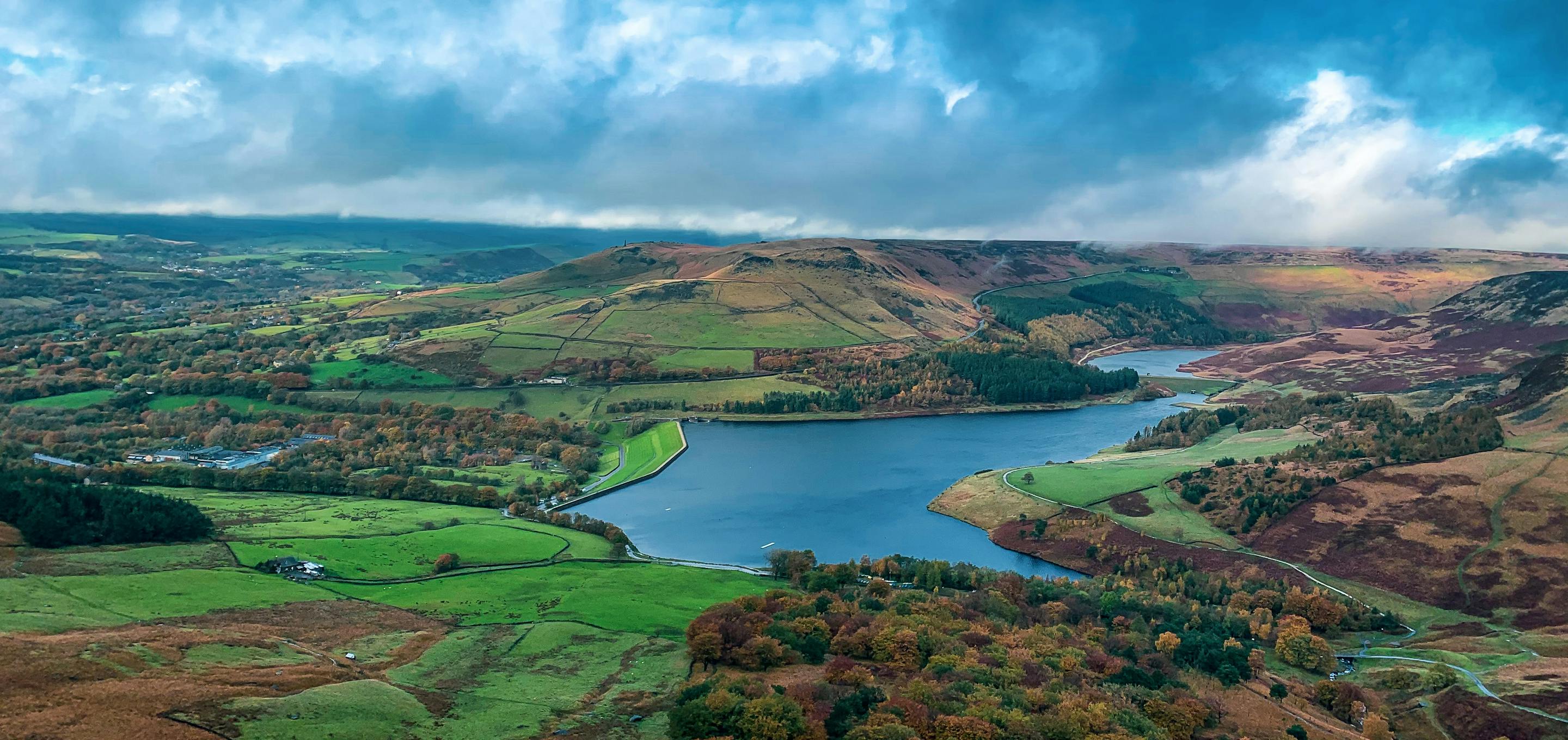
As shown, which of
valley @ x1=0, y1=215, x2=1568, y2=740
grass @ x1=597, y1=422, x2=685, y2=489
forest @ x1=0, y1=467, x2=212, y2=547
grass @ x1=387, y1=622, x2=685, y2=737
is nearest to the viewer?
grass @ x1=387, y1=622, x2=685, y2=737

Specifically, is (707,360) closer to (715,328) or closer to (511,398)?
(715,328)

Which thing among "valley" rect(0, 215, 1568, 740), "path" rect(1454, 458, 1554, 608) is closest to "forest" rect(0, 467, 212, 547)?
"valley" rect(0, 215, 1568, 740)

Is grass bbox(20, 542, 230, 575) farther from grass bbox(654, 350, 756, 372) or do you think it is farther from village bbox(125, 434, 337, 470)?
grass bbox(654, 350, 756, 372)

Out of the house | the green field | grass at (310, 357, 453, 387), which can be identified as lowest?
the house

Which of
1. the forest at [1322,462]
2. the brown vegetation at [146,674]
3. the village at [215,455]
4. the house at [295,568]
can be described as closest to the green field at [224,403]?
the village at [215,455]

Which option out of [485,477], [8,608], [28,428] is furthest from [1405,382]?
[28,428]

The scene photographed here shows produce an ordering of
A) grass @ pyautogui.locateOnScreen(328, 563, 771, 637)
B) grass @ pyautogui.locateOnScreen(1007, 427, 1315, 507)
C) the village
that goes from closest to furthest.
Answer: grass @ pyautogui.locateOnScreen(328, 563, 771, 637), grass @ pyautogui.locateOnScreen(1007, 427, 1315, 507), the village

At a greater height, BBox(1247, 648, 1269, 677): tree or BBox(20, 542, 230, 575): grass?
BBox(20, 542, 230, 575): grass

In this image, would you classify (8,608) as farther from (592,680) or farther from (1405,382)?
(1405,382)
